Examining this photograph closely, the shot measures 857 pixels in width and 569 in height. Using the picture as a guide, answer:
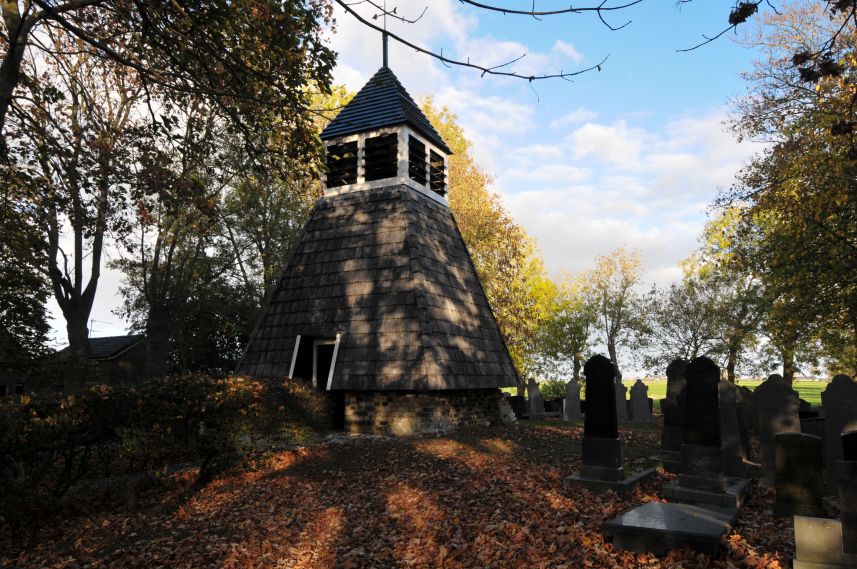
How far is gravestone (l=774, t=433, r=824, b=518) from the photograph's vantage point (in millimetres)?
6641

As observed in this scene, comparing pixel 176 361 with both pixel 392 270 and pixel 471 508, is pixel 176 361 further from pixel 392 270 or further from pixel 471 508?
pixel 471 508

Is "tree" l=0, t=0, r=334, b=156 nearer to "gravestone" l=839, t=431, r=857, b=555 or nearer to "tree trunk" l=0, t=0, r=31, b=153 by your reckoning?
"tree trunk" l=0, t=0, r=31, b=153

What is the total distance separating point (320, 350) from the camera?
1527 cm

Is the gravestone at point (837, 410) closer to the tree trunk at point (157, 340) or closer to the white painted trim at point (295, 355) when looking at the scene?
the white painted trim at point (295, 355)

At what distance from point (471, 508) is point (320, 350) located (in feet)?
28.7

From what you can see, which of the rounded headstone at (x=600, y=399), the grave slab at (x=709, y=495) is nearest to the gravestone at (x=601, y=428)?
the rounded headstone at (x=600, y=399)

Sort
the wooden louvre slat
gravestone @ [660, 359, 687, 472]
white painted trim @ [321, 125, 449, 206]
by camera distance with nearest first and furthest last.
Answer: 1. gravestone @ [660, 359, 687, 472]
2. white painted trim @ [321, 125, 449, 206]
3. the wooden louvre slat

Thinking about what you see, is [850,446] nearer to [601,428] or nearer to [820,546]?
[820,546]

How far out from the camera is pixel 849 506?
4.73m

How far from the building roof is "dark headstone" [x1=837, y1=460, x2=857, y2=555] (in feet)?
127

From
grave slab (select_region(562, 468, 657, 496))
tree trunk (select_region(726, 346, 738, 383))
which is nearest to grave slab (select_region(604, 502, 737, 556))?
grave slab (select_region(562, 468, 657, 496))

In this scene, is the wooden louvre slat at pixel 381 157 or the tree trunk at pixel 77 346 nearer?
the wooden louvre slat at pixel 381 157

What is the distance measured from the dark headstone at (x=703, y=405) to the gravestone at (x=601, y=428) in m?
1.15

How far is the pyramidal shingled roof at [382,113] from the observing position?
16.5 m
